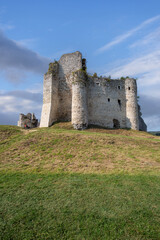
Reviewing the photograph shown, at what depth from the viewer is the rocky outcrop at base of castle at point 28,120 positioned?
25297mm

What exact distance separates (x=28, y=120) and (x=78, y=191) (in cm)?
1938

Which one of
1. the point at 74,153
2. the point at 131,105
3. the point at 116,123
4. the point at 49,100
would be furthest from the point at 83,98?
the point at 74,153

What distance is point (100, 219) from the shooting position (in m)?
6.04

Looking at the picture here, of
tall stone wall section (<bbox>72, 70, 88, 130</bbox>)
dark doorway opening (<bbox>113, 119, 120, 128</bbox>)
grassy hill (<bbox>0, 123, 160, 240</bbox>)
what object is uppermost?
tall stone wall section (<bbox>72, 70, 88, 130</bbox>)

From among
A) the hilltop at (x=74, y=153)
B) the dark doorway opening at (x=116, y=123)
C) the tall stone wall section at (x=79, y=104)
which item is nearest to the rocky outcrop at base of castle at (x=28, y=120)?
the tall stone wall section at (x=79, y=104)

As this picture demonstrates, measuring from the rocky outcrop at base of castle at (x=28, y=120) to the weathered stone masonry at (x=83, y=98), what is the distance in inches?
141

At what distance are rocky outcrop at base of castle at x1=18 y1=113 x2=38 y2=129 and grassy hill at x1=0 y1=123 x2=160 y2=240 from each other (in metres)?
11.5

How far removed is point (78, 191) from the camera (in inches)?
300

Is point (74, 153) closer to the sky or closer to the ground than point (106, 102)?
closer to the ground

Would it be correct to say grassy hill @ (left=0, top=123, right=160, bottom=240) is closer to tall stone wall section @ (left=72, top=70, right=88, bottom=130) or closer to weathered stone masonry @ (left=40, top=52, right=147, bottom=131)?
tall stone wall section @ (left=72, top=70, right=88, bottom=130)

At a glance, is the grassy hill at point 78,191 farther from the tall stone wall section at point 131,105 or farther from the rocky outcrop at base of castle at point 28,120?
the tall stone wall section at point 131,105

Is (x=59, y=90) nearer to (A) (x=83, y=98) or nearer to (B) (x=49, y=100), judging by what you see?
(B) (x=49, y=100)

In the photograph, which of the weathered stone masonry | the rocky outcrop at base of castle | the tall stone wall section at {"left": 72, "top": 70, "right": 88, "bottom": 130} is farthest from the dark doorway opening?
the rocky outcrop at base of castle

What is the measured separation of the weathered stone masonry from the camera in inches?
875
